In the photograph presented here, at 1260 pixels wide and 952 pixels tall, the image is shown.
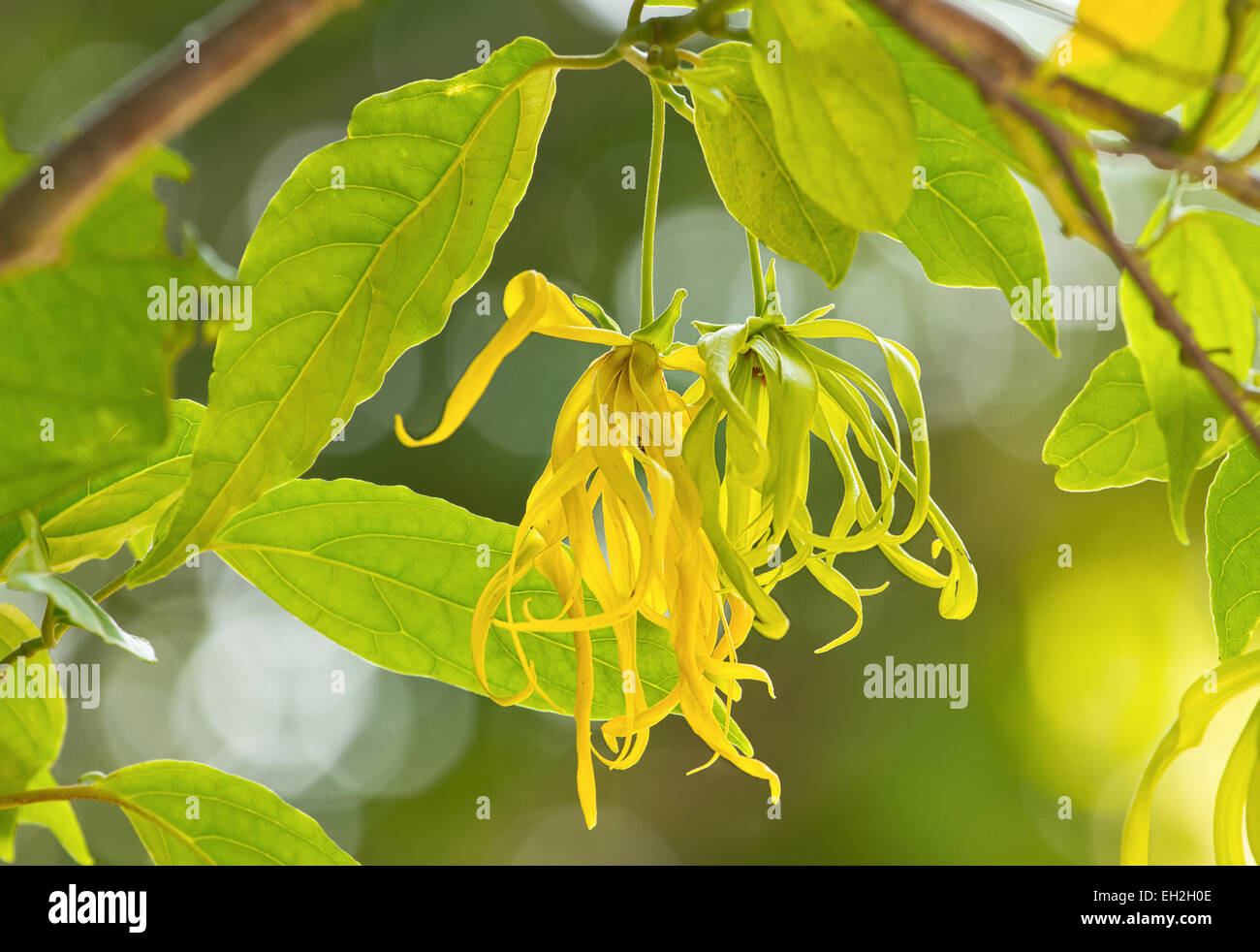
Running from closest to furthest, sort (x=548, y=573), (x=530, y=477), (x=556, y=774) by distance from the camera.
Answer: (x=548, y=573)
(x=530, y=477)
(x=556, y=774)

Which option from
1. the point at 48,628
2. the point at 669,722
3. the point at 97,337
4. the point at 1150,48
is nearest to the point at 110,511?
the point at 48,628

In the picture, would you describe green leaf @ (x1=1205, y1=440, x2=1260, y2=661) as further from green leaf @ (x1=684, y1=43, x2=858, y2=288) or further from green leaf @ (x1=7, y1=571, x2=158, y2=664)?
green leaf @ (x1=7, y1=571, x2=158, y2=664)

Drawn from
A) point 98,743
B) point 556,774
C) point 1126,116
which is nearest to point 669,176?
point 556,774

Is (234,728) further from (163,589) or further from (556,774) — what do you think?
(556,774)

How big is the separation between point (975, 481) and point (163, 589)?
1.46 meters

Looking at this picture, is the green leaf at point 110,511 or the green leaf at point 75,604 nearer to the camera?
the green leaf at point 75,604

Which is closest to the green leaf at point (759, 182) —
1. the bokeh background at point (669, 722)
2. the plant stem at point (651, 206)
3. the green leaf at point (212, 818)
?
the plant stem at point (651, 206)

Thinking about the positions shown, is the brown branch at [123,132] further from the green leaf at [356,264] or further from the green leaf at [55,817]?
the green leaf at [55,817]

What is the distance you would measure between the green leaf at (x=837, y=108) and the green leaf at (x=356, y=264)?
0.09 m

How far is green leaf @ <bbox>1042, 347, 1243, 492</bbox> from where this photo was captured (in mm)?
300

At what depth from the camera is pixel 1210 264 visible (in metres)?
0.22

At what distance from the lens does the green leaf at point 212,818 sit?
34cm

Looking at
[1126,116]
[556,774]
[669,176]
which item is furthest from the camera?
[556,774]
